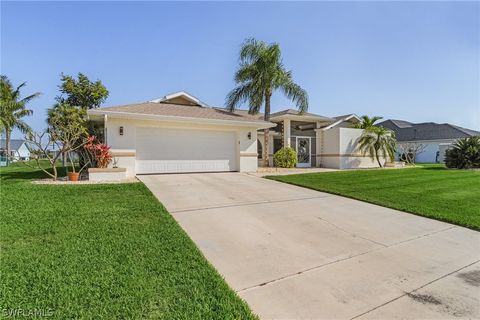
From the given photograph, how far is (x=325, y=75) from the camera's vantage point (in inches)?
610

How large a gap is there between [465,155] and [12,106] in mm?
39666

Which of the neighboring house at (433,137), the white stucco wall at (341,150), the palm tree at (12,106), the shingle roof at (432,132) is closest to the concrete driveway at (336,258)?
the white stucco wall at (341,150)

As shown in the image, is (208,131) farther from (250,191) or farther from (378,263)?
(378,263)

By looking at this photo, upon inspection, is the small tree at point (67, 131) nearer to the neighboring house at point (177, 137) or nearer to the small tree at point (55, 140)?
the small tree at point (55, 140)

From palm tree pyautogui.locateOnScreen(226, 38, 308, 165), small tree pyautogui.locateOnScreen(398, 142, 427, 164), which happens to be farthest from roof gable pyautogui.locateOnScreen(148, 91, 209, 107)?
small tree pyautogui.locateOnScreen(398, 142, 427, 164)

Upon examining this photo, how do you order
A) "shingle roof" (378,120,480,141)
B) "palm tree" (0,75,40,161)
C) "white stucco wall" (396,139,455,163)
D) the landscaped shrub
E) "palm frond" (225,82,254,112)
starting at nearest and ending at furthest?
the landscaped shrub < "palm frond" (225,82,254,112) < "palm tree" (0,75,40,161) < "shingle roof" (378,120,480,141) < "white stucco wall" (396,139,455,163)

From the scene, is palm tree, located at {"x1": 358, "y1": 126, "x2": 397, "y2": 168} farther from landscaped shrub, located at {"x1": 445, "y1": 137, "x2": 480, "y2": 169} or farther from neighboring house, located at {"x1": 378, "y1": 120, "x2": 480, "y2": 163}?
neighboring house, located at {"x1": 378, "y1": 120, "x2": 480, "y2": 163}

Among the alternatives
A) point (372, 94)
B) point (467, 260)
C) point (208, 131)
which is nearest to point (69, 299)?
point (467, 260)

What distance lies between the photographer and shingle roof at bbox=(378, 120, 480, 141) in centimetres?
2973

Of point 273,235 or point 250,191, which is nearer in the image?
point 273,235

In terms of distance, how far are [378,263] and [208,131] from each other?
11.3 meters

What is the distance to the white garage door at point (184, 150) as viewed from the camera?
12.7m

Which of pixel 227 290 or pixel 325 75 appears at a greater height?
pixel 325 75

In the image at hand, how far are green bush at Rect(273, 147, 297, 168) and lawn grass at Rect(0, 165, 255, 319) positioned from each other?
13178mm
